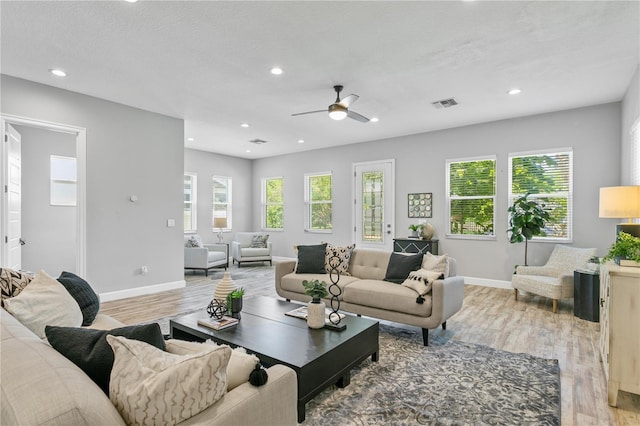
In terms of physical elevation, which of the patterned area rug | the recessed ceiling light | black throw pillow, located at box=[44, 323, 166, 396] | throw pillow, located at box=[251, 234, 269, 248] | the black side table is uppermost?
the recessed ceiling light

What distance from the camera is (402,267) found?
149 inches

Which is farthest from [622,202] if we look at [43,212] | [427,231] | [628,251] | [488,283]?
[43,212]

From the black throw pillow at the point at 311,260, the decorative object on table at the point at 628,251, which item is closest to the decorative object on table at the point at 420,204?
the black throw pillow at the point at 311,260

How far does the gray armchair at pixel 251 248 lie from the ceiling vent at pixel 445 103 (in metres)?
5.02

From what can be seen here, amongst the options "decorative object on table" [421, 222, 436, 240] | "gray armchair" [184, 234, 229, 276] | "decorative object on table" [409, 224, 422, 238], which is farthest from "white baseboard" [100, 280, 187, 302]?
"decorative object on table" [421, 222, 436, 240]

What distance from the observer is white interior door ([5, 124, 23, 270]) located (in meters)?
3.97

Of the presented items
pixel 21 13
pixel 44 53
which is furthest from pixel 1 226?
pixel 21 13

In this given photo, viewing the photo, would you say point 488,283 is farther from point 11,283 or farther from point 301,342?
point 11,283

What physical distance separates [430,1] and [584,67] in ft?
7.62

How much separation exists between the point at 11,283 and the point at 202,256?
4.84 metres

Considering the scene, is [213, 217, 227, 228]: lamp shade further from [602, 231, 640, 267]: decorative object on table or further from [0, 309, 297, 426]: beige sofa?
[602, 231, 640, 267]: decorative object on table

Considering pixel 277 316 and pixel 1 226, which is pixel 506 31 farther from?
pixel 1 226

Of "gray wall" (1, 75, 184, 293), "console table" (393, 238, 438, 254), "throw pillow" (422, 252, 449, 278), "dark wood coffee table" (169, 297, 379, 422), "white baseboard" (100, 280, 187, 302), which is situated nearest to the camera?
"dark wood coffee table" (169, 297, 379, 422)

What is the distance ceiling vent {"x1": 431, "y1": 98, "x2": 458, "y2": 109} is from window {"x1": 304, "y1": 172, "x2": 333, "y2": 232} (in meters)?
3.55
